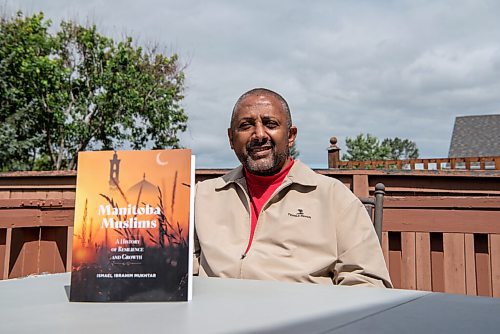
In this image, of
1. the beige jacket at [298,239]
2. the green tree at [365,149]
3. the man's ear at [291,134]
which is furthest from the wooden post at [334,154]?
the green tree at [365,149]

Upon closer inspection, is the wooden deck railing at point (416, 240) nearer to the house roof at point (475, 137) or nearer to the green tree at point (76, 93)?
the green tree at point (76, 93)

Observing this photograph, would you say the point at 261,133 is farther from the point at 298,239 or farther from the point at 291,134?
the point at 298,239

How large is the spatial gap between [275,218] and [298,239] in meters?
0.11

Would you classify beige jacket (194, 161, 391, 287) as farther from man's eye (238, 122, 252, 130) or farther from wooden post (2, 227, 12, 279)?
wooden post (2, 227, 12, 279)

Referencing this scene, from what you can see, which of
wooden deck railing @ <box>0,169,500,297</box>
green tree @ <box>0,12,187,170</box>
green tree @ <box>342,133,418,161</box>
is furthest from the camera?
green tree @ <box>342,133,418,161</box>

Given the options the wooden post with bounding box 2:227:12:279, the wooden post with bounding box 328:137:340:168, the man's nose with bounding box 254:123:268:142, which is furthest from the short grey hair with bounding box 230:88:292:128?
the wooden post with bounding box 328:137:340:168

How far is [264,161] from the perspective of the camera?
1.50 metres

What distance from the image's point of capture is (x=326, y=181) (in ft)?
4.58

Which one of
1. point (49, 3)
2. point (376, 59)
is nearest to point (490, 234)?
point (49, 3)

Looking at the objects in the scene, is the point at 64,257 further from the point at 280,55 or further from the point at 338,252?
the point at 280,55

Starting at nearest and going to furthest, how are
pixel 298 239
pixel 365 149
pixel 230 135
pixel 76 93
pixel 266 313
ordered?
pixel 266 313 < pixel 298 239 < pixel 230 135 < pixel 76 93 < pixel 365 149

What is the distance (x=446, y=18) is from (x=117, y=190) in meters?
20.4

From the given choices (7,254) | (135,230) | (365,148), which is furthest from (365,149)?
(135,230)

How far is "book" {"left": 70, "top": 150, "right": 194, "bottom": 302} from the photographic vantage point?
0.77 m
